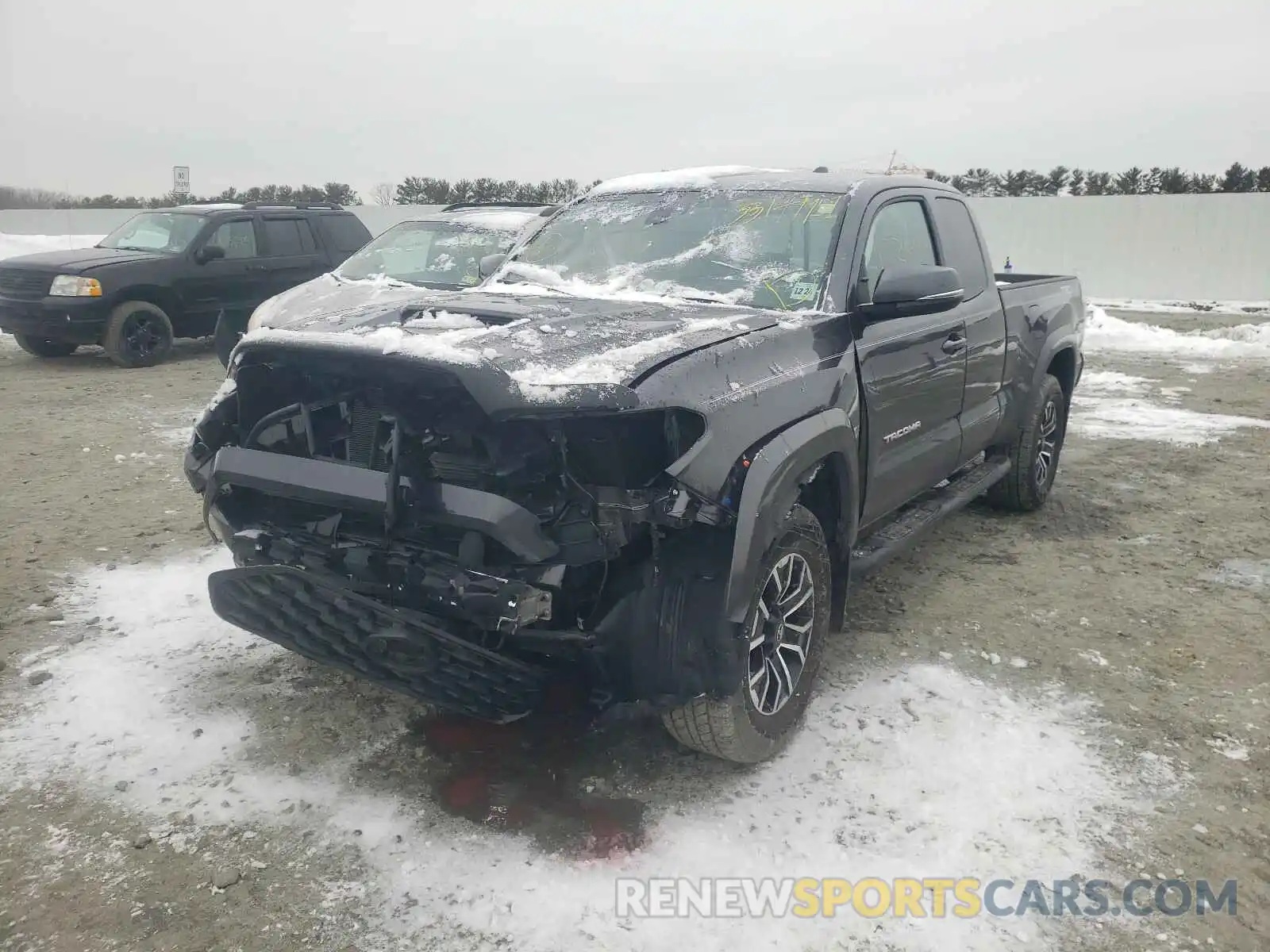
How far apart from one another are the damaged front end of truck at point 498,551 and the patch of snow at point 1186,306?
18781 mm

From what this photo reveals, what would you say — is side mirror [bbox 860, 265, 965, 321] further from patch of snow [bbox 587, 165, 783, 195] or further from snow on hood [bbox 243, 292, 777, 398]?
patch of snow [bbox 587, 165, 783, 195]

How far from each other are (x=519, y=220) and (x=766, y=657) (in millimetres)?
6736

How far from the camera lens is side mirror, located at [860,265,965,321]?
351cm

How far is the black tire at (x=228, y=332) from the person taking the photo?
884 centimetres

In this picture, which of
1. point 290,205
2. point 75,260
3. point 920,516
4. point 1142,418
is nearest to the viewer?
point 920,516

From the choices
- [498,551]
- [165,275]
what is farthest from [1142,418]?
[165,275]

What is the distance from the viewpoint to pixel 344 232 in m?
12.0

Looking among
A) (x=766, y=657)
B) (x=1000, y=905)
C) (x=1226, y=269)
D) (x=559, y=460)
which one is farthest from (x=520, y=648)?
(x=1226, y=269)

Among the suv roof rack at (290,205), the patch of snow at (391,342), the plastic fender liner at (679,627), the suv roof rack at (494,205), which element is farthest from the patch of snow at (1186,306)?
the patch of snow at (391,342)

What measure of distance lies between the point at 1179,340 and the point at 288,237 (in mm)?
12165

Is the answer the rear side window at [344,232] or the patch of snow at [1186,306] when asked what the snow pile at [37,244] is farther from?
the patch of snow at [1186,306]

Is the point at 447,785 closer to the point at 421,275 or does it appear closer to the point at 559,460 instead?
the point at 559,460

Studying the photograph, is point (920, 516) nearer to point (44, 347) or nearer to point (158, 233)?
point (158, 233)

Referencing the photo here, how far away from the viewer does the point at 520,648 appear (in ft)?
9.27
